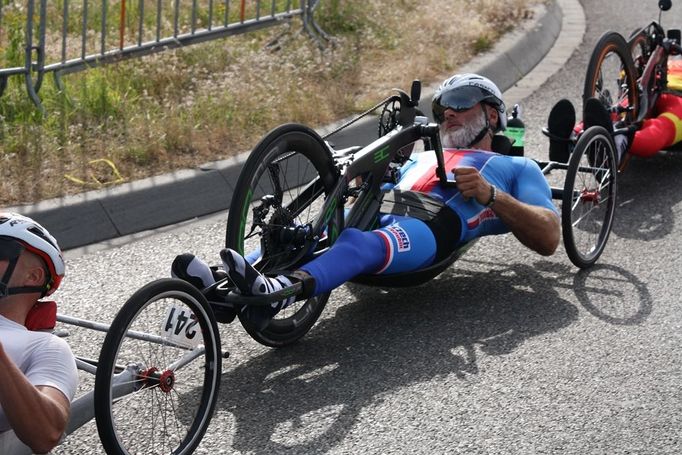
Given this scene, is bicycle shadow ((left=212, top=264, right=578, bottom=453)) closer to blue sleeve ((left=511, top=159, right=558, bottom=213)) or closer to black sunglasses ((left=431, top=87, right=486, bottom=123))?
blue sleeve ((left=511, top=159, right=558, bottom=213))

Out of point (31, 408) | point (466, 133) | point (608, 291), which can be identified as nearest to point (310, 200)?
point (466, 133)

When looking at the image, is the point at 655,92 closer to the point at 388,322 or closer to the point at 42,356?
the point at 388,322

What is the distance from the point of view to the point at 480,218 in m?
6.66

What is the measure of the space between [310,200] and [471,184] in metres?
0.82

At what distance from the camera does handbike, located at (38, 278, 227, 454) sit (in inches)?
184

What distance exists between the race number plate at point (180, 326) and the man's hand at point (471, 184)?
1.86 m

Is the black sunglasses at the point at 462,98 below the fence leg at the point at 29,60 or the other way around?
the other way around

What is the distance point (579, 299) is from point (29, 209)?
304 centimetres

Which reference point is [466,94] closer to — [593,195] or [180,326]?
[593,195]

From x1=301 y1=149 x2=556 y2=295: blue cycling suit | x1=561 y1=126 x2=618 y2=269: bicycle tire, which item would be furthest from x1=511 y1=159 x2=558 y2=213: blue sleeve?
x1=561 y1=126 x2=618 y2=269: bicycle tire

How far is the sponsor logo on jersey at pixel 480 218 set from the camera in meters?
6.61

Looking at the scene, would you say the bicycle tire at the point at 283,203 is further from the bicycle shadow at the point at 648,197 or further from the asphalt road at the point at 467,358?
the bicycle shadow at the point at 648,197

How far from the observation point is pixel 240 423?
5375mm

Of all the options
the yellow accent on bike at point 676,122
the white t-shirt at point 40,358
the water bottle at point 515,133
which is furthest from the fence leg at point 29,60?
the white t-shirt at point 40,358
